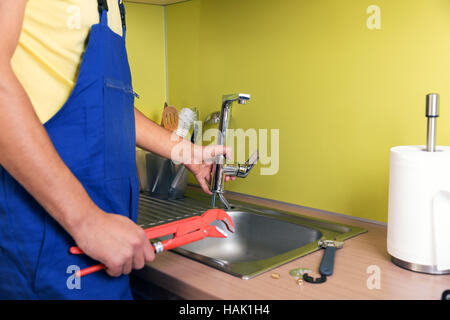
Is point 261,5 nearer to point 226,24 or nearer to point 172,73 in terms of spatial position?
point 226,24

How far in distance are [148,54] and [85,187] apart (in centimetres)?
121

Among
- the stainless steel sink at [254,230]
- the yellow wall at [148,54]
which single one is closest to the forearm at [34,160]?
the stainless steel sink at [254,230]

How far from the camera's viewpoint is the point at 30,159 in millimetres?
654

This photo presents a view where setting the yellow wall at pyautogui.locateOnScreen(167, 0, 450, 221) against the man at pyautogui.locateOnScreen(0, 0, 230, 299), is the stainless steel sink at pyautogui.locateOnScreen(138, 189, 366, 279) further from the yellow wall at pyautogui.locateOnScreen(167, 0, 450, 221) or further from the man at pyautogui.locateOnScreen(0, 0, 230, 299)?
the man at pyautogui.locateOnScreen(0, 0, 230, 299)

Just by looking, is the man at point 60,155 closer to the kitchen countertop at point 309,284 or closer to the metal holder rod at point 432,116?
the kitchen countertop at point 309,284

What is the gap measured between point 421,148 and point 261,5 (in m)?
0.79

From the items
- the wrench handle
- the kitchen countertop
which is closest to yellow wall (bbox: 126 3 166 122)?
the kitchen countertop

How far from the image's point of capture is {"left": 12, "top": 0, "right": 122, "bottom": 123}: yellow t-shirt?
73 cm

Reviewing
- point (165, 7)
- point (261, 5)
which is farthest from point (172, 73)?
point (261, 5)

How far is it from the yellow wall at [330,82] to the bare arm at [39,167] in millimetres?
786

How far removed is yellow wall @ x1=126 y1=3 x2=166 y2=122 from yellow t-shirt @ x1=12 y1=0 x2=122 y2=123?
105 cm

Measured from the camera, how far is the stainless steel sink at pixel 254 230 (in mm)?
1244

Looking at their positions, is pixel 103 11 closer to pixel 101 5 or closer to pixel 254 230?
pixel 101 5


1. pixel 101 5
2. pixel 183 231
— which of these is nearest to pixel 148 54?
pixel 101 5
